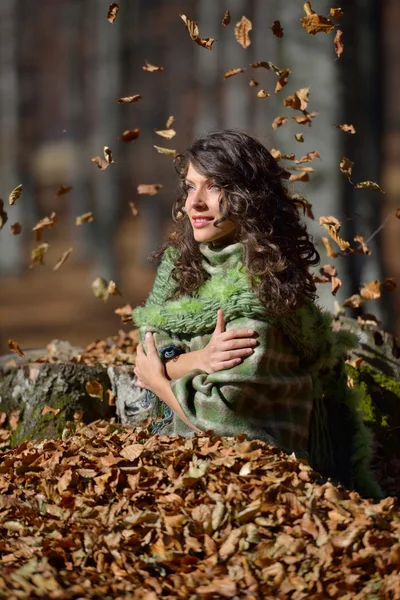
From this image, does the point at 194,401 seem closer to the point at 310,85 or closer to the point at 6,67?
the point at 310,85

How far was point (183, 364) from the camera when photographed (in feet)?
14.1

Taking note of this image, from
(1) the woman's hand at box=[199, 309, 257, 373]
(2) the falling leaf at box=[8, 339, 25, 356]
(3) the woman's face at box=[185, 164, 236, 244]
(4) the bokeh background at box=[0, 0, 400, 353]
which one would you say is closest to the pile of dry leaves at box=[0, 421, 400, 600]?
(1) the woman's hand at box=[199, 309, 257, 373]

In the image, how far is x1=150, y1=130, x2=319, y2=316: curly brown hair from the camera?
4.20 metres

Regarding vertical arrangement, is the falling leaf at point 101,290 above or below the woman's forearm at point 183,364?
above

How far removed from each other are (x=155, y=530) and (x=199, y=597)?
1.28ft

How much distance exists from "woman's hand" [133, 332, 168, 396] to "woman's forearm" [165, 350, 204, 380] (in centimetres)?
4

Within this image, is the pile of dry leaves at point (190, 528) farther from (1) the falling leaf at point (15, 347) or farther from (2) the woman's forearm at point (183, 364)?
(1) the falling leaf at point (15, 347)

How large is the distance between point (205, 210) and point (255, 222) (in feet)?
0.78

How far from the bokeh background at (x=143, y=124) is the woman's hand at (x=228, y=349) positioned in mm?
1377

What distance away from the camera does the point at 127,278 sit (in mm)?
21203

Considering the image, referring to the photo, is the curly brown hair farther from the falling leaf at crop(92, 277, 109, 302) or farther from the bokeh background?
the falling leaf at crop(92, 277, 109, 302)

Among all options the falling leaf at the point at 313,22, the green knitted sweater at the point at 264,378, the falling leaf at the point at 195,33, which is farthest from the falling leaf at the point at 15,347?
the falling leaf at the point at 313,22

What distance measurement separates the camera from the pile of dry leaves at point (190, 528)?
131 inches

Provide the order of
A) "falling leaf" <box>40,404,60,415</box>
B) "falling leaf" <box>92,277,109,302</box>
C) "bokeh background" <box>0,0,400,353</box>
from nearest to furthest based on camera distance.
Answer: "falling leaf" <box>40,404,60,415</box>
"falling leaf" <box>92,277,109,302</box>
"bokeh background" <box>0,0,400,353</box>
